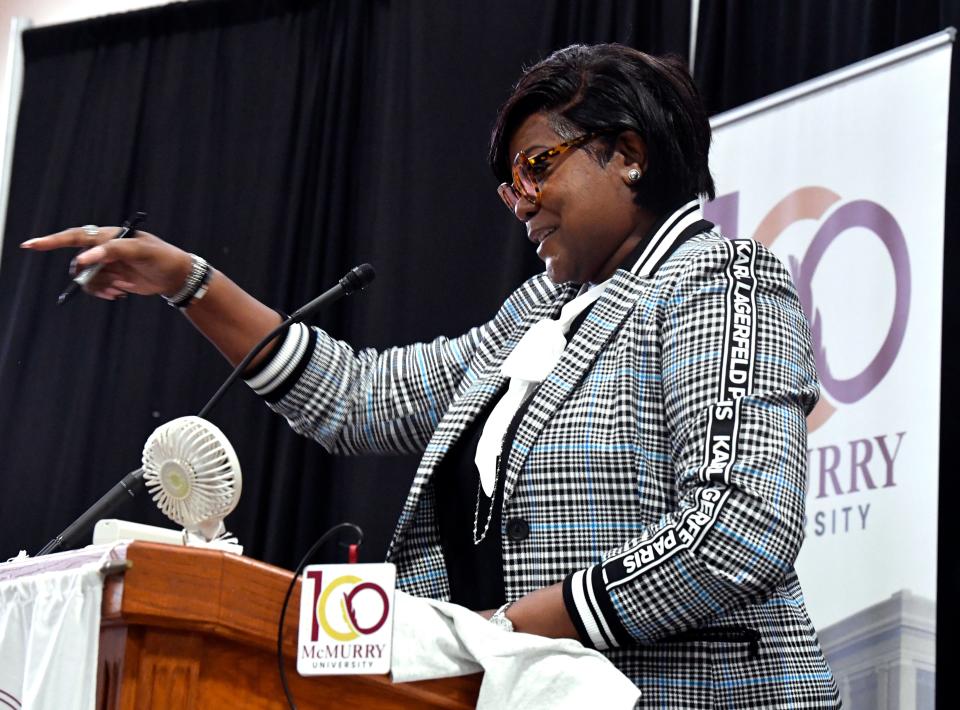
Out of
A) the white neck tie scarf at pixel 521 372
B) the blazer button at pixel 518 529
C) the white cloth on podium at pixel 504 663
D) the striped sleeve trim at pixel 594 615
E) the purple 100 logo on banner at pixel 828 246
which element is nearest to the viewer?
the white cloth on podium at pixel 504 663

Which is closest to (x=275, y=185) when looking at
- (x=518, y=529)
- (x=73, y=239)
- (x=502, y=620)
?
(x=73, y=239)

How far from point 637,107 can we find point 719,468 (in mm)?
600

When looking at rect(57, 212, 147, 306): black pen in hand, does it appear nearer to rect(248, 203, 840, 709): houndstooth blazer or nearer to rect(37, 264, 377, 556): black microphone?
rect(37, 264, 377, 556): black microphone

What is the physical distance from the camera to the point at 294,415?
6.75 ft

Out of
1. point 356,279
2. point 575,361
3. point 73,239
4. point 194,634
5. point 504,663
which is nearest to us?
point 194,634

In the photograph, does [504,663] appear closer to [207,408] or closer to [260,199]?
[207,408]

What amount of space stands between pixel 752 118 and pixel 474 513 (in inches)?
63.5

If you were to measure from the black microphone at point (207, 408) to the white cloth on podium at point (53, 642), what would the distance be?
1.62ft

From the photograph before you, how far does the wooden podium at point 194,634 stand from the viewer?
3.65ft

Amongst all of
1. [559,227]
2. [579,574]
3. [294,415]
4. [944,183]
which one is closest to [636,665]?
[579,574]

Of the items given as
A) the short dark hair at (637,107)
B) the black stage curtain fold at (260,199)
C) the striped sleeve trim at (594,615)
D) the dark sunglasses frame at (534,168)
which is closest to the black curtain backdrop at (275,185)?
the black stage curtain fold at (260,199)

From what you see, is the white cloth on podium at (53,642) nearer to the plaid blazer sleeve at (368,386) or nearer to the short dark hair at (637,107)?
the plaid blazer sleeve at (368,386)

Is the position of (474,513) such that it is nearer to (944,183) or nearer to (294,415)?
(294,415)

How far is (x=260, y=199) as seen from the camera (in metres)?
4.34
